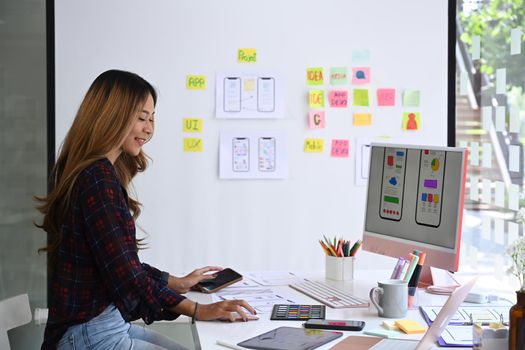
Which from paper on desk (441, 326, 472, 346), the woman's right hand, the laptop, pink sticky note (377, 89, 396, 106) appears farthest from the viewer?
pink sticky note (377, 89, 396, 106)

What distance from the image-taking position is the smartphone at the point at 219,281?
92.3 inches

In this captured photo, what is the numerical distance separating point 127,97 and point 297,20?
166cm

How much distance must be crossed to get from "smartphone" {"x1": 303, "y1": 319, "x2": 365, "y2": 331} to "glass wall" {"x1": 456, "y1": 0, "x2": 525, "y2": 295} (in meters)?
2.26

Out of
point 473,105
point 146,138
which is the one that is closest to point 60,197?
point 146,138

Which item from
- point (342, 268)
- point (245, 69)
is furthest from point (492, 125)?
point (342, 268)

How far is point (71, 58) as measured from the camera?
3.46 metres

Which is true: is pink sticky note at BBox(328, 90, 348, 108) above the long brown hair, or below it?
above

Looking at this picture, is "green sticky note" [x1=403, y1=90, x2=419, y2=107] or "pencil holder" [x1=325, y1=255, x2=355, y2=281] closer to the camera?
"pencil holder" [x1=325, y1=255, x2=355, y2=281]

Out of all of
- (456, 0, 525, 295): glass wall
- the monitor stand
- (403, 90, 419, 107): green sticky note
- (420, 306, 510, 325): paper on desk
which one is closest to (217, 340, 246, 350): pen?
(420, 306, 510, 325): paper on desk

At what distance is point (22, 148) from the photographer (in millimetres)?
3328

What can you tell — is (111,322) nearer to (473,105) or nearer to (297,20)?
(297,20)

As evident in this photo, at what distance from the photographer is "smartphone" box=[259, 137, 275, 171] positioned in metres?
3.54

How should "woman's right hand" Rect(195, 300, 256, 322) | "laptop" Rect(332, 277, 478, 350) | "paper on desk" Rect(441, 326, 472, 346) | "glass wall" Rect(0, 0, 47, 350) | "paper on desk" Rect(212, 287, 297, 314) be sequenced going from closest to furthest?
"laptop" Rect(332, 277, 478, 350) → "paper on desk" Rect(441, 326, 472, 346) → "woman's right hand" Rect(195, 300, 256, 322) → "paper on desk" Rect(212, 287, 297, 314) → "glass wall" Rect(0, 0, 47, 350)

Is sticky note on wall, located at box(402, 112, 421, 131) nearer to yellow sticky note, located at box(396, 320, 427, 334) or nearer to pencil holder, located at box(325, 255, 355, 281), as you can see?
pencil holder, located at box(325, 255, 355, 281)
